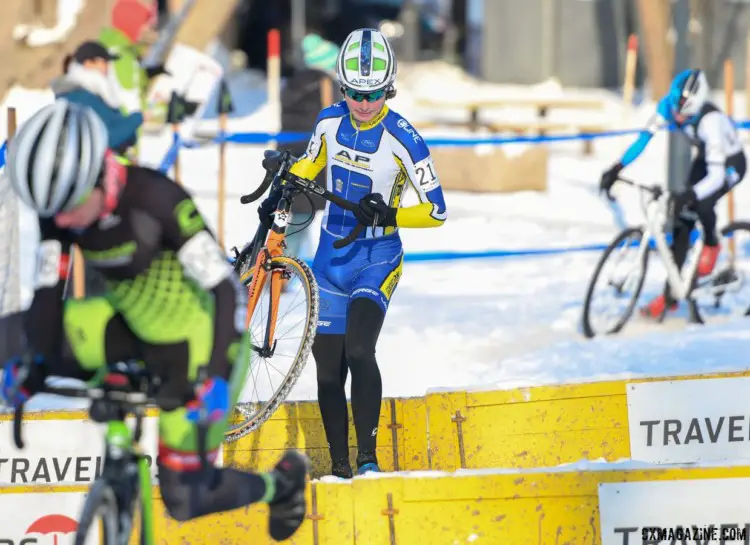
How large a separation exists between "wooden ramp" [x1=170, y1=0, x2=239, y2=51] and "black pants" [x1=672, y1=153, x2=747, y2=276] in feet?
23.4

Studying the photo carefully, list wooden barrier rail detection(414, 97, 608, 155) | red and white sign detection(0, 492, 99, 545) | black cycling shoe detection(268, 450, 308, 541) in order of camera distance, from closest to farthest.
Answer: black cycling shoe detection(268, 450, 308, 541)
red and white sign detection(0, 492, 99, 545)
wooden barrier rail detection(414, 97, 608, 155)

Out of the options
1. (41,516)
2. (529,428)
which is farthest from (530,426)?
(41,516)

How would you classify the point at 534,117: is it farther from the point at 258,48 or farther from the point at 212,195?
the point at 212,195

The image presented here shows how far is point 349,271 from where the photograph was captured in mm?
6730

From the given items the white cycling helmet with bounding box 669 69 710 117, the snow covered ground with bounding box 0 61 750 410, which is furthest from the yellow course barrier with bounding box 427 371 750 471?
the white cycling helmet with bounding box 669 69 710 117

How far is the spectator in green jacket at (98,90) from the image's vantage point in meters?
8.66

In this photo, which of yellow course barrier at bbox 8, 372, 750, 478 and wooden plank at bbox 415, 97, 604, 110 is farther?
wooden plank at bbox 415, 97, 604, 110

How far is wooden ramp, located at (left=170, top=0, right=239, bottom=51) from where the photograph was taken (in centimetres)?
1598

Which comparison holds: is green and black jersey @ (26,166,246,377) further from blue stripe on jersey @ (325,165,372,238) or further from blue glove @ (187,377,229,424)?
blue stripe on jersey @ (325,165,372,238)

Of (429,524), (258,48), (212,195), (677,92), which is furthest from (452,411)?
(258,48)

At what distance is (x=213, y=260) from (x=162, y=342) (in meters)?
0.39

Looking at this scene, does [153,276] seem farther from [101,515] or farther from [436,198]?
[436,198]

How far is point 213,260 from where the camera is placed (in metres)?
4.67

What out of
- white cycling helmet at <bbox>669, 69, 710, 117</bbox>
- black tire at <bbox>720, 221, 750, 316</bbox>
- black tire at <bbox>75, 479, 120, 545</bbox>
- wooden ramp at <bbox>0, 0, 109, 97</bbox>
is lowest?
black tire at <bbox>75, 479, 120, 545</bbox>
